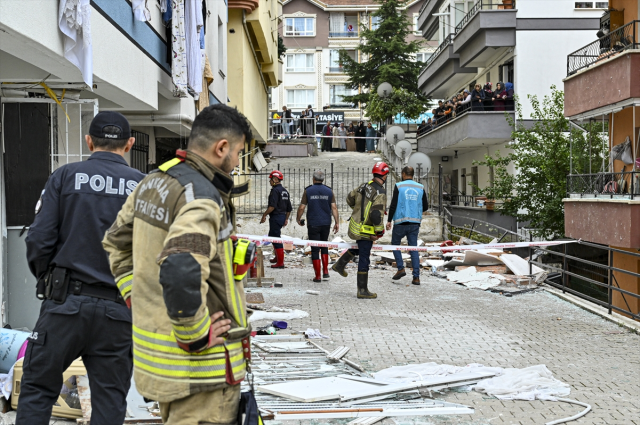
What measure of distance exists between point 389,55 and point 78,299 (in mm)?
45748

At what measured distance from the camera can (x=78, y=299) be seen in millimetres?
3895

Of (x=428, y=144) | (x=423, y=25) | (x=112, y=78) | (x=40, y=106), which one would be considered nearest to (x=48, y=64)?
(x=40, y=106)

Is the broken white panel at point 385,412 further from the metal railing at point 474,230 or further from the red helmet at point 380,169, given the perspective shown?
the metal railing at point 474,230

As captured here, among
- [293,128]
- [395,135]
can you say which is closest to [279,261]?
[395,135]

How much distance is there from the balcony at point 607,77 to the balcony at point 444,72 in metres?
14.6

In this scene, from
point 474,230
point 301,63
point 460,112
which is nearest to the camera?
point 474,230

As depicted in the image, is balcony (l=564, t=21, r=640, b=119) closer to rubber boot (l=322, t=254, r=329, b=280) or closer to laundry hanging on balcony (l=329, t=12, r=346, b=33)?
rubber boot (l=322, t=254, r=329, b=280)

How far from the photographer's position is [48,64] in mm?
6719

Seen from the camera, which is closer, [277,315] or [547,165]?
[277,315]

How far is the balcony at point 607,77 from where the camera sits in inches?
578

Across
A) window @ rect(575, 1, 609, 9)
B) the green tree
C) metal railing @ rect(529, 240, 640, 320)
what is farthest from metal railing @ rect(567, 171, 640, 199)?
window @ rect(575, 1, 609, 9)

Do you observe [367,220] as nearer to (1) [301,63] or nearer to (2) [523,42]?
(2) [523,42]

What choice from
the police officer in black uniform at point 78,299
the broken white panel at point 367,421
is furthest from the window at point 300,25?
the police officer in black uniform at point 78,299

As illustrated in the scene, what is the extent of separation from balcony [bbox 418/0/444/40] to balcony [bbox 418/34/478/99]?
306 cm
